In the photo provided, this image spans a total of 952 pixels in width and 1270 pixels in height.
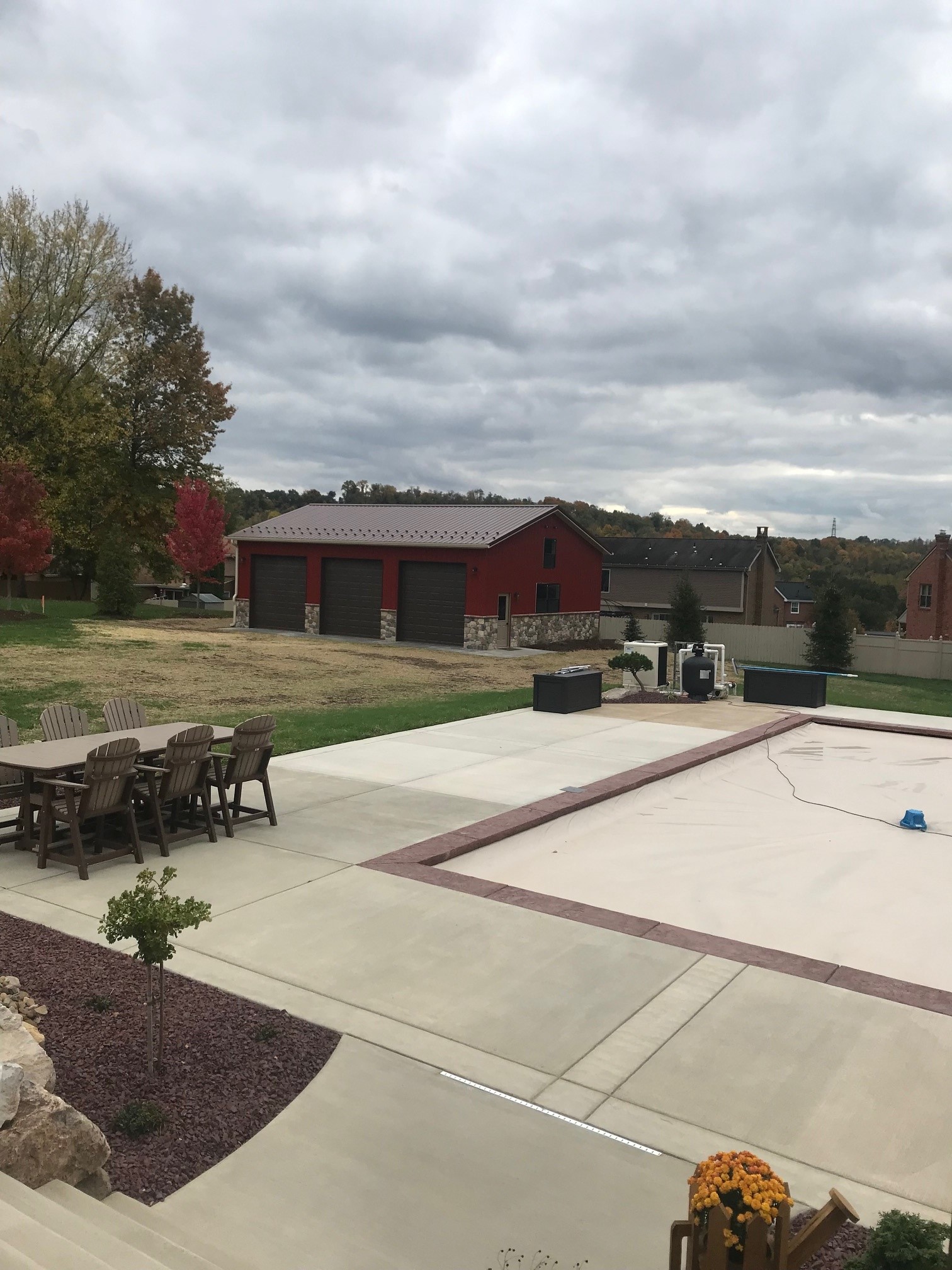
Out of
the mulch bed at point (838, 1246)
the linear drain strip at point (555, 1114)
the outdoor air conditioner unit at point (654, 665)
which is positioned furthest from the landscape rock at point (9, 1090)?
the outdoor air conditioner unit at point (654, 665)

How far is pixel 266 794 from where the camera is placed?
990 centimetres

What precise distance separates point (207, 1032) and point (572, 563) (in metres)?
37.5

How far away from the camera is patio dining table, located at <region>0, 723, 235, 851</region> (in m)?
8.50

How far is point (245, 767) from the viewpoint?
9812 mm

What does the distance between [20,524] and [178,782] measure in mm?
29629

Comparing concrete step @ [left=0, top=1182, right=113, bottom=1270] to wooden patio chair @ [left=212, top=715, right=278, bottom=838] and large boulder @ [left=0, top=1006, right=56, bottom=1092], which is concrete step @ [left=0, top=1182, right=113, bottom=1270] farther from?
wooden patio chair @ [left=212, top=715, right=278, bottom=838]

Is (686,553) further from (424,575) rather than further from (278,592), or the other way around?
(278,592)

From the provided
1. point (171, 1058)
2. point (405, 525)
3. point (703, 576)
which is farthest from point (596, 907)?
point (703, 576)

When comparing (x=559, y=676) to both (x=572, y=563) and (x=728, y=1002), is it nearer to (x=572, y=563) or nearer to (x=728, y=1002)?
(x=728, y=1002)

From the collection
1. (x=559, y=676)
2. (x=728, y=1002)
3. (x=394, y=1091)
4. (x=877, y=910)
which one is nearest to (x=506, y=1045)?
(x=394, y=1091)

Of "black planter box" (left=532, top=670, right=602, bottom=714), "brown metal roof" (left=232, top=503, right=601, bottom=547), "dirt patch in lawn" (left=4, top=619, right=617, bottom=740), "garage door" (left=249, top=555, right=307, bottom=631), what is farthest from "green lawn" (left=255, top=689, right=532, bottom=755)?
"garage door" (left=249, top=555, right=307, bottom=631)

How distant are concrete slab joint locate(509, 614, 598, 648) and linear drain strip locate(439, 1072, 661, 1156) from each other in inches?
1284

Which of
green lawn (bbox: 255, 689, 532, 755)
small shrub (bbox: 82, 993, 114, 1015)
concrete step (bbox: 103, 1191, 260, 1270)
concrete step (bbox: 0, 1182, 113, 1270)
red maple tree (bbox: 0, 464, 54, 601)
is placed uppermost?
red maple tree (bbox: 0, 464, 54, 601)

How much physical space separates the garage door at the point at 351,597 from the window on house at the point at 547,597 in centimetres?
620
